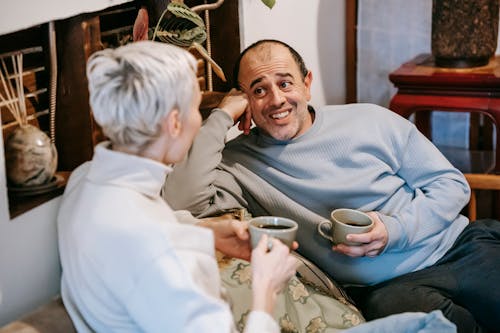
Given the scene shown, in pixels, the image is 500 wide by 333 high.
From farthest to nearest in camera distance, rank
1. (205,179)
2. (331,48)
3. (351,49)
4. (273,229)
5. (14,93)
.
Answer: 1. (351,49)
2. (331,48)
3. (205,179)
4. (14,93)
5. (273,229)

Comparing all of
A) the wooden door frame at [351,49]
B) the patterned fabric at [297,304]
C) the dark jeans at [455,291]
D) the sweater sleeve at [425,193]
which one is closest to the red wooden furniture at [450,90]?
the wooden door frame at [351,49]

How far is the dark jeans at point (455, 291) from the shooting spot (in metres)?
1.95

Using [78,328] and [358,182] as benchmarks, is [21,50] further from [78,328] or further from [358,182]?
[358,182]

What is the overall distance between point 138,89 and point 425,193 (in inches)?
46.9

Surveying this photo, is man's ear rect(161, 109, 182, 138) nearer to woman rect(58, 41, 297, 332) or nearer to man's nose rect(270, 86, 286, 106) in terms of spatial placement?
woman rect(58, 41, 297, 332)

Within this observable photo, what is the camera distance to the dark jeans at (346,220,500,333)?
195 cm

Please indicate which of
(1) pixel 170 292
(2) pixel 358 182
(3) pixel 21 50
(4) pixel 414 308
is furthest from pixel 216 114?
(1) pixel 170 292

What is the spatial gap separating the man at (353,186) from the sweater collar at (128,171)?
62 cm

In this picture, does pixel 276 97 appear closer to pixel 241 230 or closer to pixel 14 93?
pixel 241 230

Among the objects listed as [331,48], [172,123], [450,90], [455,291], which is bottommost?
[455,291]

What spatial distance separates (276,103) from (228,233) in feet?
2.01

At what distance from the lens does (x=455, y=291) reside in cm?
203

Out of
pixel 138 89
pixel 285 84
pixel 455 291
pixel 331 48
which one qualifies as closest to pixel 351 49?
pixel 331 48

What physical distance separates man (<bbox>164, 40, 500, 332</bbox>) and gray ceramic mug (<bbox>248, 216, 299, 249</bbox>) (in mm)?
469
